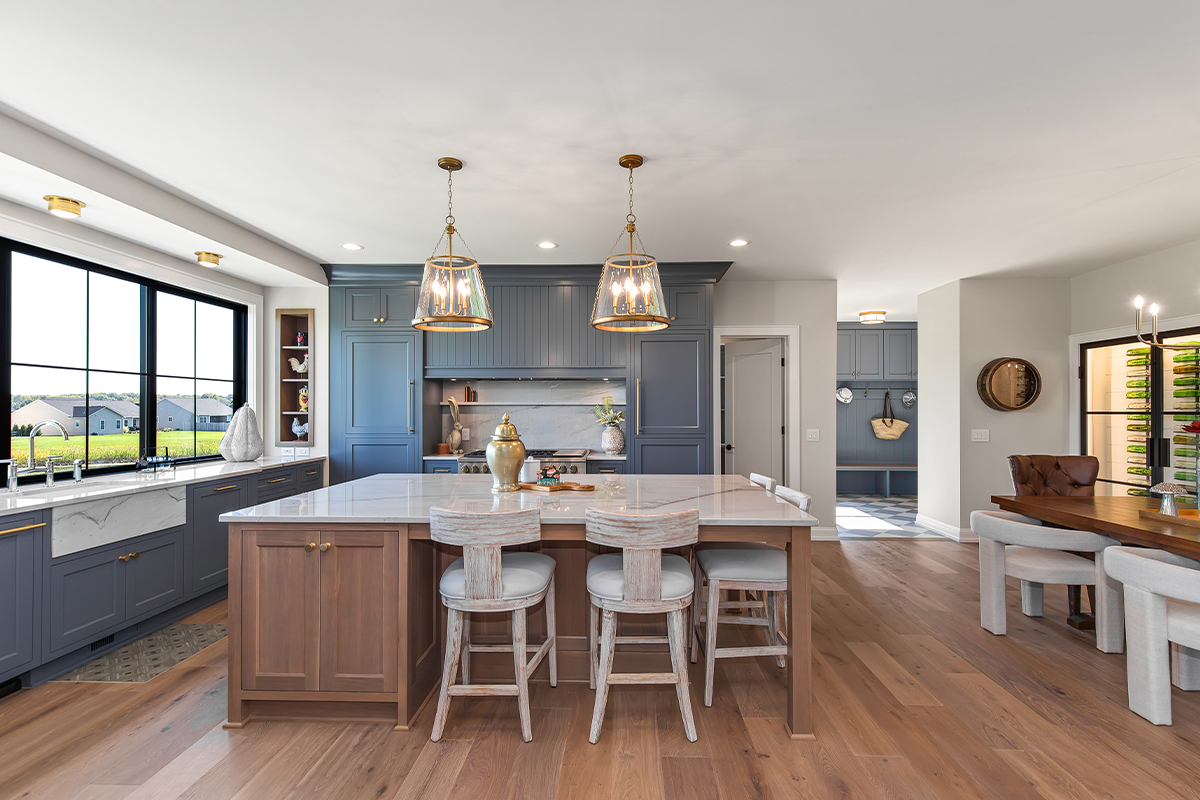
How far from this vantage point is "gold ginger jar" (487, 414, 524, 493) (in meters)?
2.82

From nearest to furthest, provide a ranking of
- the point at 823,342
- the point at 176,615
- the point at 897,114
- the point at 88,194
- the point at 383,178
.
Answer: the point at 897,114 < the point at 88,194 < the point at 383,178 < the point at 176,615 < the point at 823,342

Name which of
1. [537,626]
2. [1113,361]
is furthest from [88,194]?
[1113,361]

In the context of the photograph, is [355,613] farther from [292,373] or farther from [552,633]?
[292,373]

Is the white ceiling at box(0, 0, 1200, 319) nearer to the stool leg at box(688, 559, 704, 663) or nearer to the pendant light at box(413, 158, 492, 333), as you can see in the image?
the pendant light at box(413, 158, 492, 333)

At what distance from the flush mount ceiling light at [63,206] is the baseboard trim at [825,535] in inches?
231

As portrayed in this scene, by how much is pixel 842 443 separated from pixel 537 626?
6965 mm

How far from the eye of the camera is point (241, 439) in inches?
175

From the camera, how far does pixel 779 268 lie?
16.8ft

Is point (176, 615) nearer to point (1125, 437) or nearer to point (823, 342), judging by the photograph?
point (823, 342)

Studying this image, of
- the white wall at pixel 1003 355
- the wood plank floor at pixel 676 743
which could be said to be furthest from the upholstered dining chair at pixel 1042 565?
the white wall at pixel 1003 355

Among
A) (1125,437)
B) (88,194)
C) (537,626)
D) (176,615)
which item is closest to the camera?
(537,626)

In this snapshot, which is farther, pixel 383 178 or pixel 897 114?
pixel 383 178

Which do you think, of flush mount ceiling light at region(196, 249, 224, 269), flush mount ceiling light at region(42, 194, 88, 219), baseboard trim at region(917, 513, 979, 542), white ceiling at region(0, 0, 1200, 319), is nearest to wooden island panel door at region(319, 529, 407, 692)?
white ceiling at region(0, 0, 1200, 319)

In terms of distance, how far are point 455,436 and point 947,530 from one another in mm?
4827
